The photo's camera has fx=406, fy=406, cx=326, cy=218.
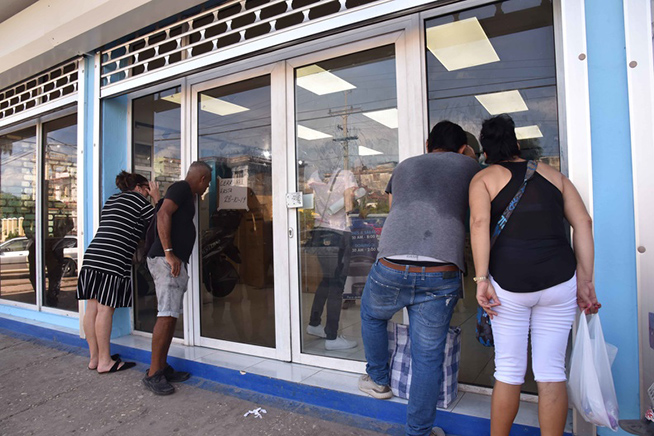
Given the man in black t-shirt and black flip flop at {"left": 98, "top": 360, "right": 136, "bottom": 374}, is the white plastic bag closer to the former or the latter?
the man in black t-shirt

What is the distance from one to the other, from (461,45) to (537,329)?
178 centimetres

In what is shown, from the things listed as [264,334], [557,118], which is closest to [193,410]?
[264,334]

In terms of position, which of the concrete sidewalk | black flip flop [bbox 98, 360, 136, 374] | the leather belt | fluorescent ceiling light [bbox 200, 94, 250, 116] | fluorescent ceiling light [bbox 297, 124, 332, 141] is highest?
fluorescent ceiling light [bbox 200, 94, 250, 116]

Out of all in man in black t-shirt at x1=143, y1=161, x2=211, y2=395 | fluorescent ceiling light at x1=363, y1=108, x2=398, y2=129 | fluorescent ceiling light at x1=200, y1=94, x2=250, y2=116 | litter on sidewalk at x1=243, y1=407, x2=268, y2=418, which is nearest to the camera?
litter on sidewalk at x1=243, y1=407, x2=268, y2=418

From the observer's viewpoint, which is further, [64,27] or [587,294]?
[64,27]

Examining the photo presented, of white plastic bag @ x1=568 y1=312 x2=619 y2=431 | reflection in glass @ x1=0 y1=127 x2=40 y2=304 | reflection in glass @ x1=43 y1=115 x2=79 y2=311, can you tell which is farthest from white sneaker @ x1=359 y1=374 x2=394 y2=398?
reflection in glass @ x1=0 y1=127 x2=40 y2=304

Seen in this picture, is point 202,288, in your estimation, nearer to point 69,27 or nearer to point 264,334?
point 264,334

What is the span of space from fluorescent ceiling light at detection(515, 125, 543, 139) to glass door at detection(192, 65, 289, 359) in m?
1.65

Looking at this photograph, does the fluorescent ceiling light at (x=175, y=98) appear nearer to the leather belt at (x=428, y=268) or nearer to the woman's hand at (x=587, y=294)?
the leather belt at (x=428, y=268)

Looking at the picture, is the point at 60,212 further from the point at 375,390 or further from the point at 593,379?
the point at 593,379

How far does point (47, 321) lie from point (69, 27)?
3.24 m

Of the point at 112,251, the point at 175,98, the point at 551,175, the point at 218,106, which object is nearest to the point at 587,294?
the point at 551,175

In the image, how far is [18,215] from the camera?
5457 millimetres

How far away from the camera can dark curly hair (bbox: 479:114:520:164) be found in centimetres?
187
